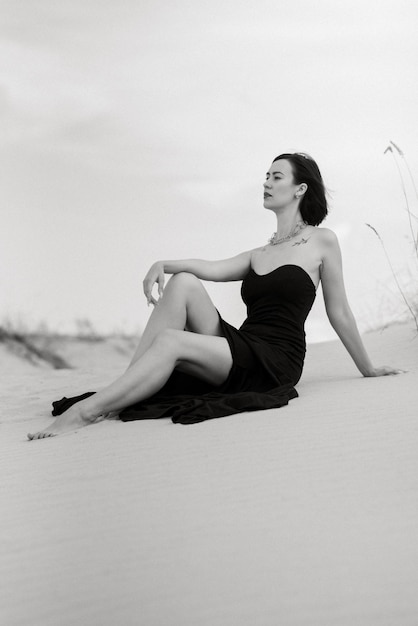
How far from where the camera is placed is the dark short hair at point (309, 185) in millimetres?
4355

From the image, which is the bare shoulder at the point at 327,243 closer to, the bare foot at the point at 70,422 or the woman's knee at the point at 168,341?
the woman's knee at the point at 168,341

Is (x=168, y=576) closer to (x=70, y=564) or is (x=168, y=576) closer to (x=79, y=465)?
(x=70, y=564)

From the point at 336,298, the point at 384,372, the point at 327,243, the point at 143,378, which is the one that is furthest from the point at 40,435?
the point at 384,372

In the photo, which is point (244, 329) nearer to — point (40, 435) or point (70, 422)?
point (70, 422)

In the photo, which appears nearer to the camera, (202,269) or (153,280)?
(153,280)

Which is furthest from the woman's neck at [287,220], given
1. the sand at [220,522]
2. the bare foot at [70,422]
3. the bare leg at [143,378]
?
the bare foot at [70,422]

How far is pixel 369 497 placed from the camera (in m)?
2.27

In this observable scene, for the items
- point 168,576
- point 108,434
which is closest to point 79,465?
point 108,434

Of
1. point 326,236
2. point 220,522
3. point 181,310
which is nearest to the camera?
point 220,522

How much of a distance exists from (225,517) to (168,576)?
335mm

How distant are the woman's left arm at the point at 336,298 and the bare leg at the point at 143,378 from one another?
2.77ft

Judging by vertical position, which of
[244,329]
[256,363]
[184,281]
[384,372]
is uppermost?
[184,281]

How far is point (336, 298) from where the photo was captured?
4.19m

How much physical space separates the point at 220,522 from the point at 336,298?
221 centimetres
